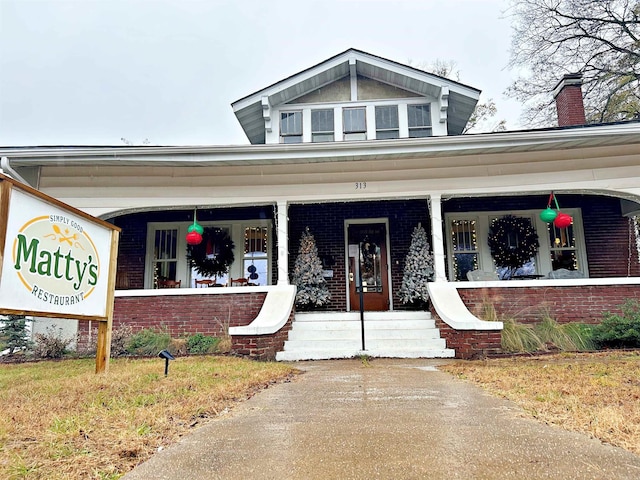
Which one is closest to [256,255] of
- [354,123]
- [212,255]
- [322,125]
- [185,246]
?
[212,255]

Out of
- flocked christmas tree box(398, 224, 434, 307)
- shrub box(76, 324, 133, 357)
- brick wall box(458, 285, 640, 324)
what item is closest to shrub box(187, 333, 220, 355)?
shrub box(76, 324, 133, 357)

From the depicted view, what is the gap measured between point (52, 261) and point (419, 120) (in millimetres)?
9574

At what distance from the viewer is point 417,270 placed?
415 inches

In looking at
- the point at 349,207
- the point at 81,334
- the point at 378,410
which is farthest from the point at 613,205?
the point at 81,334

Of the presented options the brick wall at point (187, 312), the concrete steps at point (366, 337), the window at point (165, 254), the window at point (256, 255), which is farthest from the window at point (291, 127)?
the concrete steps at point (366, 337)

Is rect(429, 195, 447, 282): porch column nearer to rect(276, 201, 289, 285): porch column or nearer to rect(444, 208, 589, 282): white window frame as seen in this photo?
rect(444, 208, 589, 282): white window frame

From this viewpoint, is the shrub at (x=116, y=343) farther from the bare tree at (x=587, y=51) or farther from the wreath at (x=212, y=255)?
the bare tree at (x=587, y=51)

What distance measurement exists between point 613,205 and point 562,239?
1.41 m

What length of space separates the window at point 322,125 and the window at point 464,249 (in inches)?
151

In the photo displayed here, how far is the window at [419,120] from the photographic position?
39.2 ft

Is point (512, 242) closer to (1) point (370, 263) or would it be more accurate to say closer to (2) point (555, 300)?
(2) point (555, 300)

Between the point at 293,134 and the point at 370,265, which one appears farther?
the point at 293,134

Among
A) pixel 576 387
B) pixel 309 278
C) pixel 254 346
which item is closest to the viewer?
pixel 576 387

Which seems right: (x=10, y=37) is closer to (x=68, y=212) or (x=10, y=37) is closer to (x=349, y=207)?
(x=349, y=207)
